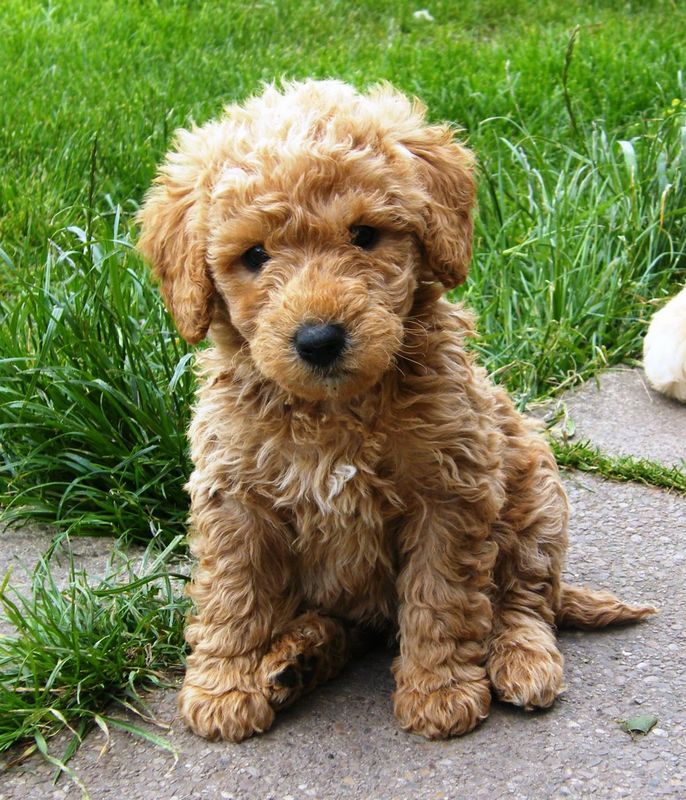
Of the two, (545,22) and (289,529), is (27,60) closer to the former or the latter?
(545,22)

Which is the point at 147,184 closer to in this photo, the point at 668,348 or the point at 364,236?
the point at 668,348

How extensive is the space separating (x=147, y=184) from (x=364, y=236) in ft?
12.1

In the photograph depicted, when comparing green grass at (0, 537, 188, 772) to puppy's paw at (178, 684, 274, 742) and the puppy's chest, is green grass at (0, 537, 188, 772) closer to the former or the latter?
puppy's paw at (178, 684, 274, 742)

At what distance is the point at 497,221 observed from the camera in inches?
259

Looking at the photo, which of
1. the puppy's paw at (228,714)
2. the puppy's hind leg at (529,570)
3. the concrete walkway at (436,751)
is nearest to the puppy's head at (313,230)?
the puppy's hind leg at (529,570)

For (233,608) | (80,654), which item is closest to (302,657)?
(233,608)

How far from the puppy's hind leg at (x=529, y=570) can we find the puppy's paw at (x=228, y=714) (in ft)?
2.44

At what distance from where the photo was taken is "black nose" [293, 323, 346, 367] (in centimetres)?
326

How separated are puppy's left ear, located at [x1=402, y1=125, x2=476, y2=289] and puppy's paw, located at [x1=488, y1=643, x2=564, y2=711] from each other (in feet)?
3.92

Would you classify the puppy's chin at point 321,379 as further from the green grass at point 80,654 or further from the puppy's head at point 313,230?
the green grass at point 80,654

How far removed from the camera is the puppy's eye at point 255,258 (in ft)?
11.4

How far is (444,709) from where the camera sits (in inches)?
141

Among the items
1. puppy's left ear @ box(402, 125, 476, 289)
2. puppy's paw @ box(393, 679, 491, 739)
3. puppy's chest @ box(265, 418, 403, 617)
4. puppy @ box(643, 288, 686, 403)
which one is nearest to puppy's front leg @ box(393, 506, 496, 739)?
puppy's paw @ box(393, 679, 491, 739)

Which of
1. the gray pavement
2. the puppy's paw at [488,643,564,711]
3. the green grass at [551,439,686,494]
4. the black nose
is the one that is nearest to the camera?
the black nose
